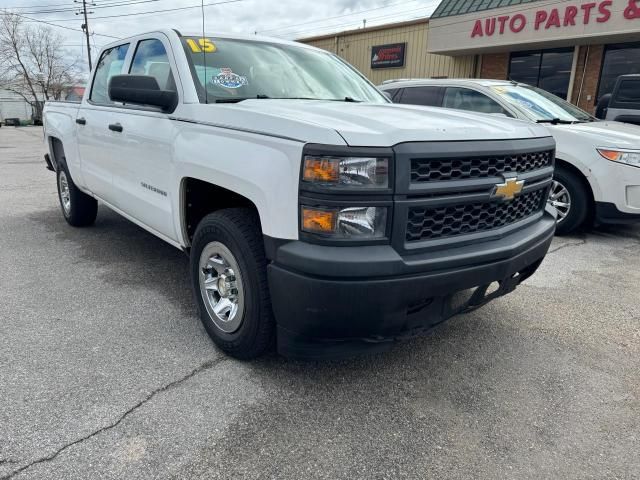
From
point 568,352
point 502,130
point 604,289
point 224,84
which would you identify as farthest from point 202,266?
point 604,289

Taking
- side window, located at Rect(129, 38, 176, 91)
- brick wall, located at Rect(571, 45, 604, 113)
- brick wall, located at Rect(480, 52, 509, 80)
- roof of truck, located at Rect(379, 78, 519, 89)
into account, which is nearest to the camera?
side window, located at Rect(129, 38, 176, 91)

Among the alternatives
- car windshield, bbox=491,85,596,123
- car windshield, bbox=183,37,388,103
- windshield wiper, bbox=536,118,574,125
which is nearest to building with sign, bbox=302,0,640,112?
car windshield, bbox=491,85,596,123

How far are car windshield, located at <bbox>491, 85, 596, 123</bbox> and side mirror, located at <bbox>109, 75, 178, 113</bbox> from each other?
4.43 meters

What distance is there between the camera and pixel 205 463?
204cm

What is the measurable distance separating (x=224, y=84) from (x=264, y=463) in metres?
2.21

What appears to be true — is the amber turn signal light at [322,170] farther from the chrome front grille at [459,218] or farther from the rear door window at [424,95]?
the rear door window at [424,95]

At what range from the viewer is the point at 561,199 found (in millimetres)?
5668

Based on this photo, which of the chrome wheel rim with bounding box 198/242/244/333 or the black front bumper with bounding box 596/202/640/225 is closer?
the chrome wheel rim with bounding box 198/242/244/333

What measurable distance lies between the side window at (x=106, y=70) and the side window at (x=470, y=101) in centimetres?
413

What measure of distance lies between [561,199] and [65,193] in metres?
5.80

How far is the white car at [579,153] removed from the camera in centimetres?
514

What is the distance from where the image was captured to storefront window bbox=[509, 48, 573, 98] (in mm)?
15000

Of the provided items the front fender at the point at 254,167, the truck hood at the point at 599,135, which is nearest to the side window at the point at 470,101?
the truck hood at the point at 599,135

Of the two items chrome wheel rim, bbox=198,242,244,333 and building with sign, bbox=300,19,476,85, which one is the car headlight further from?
building with sign, bbox=300,19,476,85
